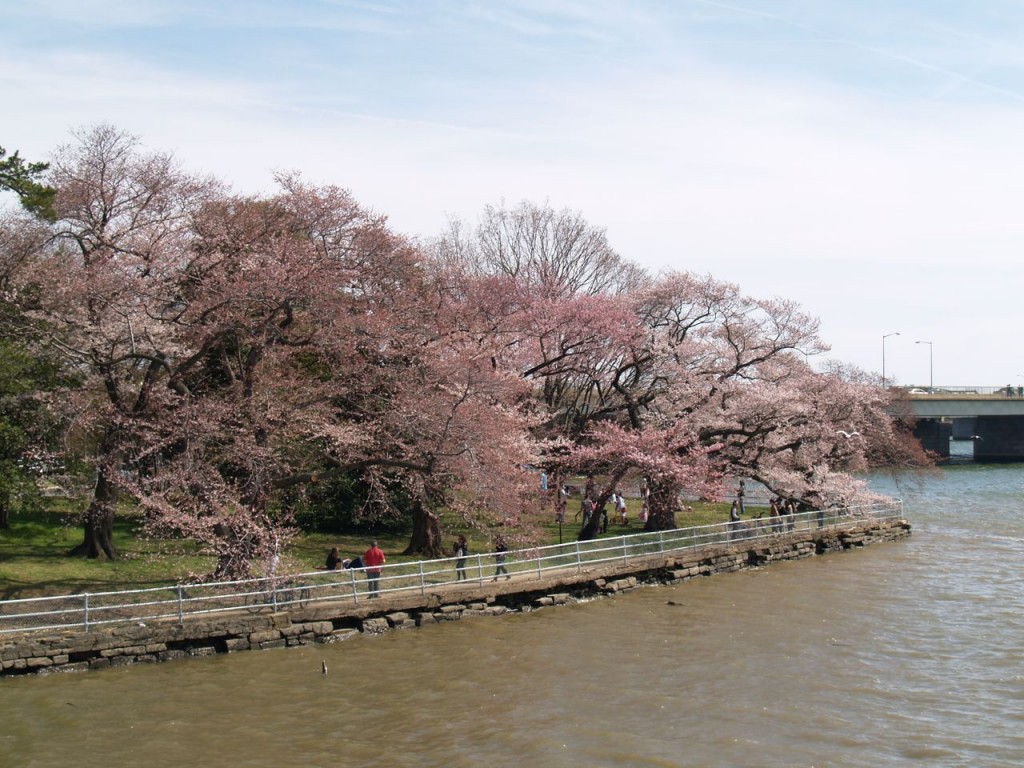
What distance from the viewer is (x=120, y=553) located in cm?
2845

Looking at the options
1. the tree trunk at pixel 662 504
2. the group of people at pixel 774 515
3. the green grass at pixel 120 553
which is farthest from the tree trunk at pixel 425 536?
the group of people at pixel 774 515

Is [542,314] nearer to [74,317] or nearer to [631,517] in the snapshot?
[631,517]

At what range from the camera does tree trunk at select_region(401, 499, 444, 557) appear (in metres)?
31.7

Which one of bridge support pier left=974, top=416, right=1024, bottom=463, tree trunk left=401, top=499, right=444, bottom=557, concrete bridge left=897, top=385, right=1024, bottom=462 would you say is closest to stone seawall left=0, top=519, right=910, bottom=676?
tree trunk left=401, top=499, right=444, bottom=557

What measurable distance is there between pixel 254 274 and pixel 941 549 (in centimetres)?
2844

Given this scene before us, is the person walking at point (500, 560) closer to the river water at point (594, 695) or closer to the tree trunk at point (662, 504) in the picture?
the river water at point (594, 695)

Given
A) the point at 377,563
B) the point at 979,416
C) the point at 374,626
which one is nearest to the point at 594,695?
the point at 374,626

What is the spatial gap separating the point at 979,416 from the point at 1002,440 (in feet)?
30.3

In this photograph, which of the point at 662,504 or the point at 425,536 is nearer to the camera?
the point at 425,536

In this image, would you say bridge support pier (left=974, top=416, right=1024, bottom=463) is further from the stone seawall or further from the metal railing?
the metal railing

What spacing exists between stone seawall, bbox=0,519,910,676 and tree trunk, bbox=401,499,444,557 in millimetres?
5207

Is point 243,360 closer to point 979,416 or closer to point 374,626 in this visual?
point 374,626

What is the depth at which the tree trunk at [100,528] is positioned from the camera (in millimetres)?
27094

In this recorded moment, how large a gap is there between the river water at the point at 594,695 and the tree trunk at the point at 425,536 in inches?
248
